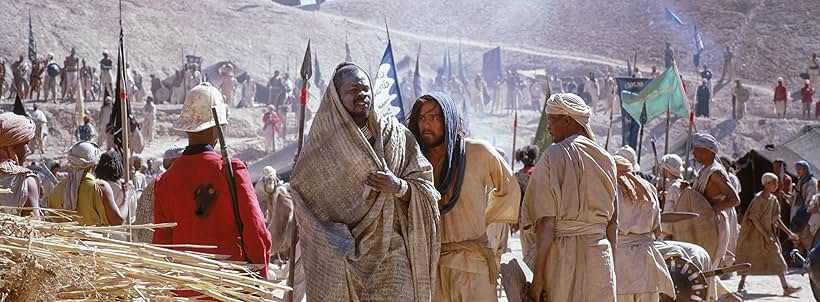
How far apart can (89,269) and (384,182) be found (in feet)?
6.60

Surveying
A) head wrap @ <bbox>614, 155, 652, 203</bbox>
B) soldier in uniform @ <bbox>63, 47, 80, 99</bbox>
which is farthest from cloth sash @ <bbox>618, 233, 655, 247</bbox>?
soldier in uniform @ <bbox>63, 47, 80, 99</bbox>

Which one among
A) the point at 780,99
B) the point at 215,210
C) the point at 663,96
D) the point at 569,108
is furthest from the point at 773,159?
the point at 780,99

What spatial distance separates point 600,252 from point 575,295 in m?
0.24

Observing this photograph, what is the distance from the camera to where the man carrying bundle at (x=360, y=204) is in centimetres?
→ 462

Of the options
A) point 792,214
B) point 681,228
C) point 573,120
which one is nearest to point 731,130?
point 792,214

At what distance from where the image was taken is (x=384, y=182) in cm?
460

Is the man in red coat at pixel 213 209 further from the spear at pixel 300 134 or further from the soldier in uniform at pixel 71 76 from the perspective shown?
the soldier in uniform at pixel 71 76

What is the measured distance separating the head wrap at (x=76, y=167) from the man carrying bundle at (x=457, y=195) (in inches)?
89.0

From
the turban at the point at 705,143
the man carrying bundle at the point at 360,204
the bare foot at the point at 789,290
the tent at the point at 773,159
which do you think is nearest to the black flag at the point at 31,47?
the tent at the point at 773,159

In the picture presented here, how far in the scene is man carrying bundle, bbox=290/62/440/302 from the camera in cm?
462

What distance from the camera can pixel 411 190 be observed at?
4707 mm

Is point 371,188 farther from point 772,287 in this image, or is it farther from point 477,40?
point 477,40

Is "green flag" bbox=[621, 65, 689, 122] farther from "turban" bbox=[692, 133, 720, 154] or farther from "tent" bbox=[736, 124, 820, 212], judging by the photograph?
"turban" bbox=[692, 133, 720, 154]

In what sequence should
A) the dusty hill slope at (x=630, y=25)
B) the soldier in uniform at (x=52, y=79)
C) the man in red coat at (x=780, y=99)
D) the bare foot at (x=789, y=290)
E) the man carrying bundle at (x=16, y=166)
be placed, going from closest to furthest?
the man carrying bundle at (x=16, y=166)
the bare foot at (x=789, y=290)
the soldier in uniform at (x=52, y=79)
the man in red coat at (x=780, y=99)
the dusty hill slope at (x=630, y=25)
